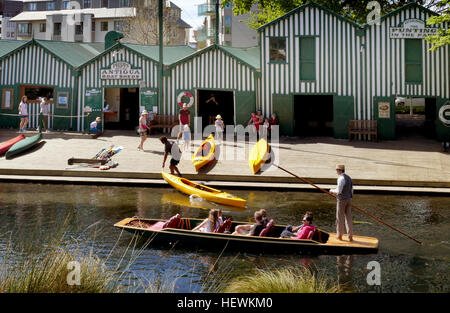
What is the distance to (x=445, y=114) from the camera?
2488cm

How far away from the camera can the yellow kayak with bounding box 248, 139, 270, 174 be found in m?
18.0

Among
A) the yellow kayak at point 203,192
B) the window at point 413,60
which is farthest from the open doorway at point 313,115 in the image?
the yellow kayak at point 203,192

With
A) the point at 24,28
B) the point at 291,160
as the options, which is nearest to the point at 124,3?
the point at 24,28

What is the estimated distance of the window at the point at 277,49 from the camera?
85.3ft

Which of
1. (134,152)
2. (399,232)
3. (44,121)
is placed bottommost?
(399,232)

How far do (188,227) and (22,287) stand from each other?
600 cm

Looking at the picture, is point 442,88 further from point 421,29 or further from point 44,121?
point 44,121

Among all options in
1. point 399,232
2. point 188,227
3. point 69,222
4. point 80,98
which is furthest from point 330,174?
point 80,98

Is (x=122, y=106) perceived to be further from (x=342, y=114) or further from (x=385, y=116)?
(x=385, y=116)

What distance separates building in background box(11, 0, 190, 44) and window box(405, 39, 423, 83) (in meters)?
43.4

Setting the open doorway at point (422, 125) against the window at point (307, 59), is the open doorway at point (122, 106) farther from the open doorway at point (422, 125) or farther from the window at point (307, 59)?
the open doorway at point (422, 125)

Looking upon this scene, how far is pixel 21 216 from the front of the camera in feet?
42.5

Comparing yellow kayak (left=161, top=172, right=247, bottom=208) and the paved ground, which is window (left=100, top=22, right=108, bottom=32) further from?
yellow kayak (left=161, top=172, right=247, bottom=208)

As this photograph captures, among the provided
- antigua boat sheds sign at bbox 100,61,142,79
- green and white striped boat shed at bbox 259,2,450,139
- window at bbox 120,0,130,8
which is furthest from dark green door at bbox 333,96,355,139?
window at bbox 120,0,130,8
